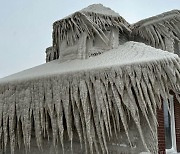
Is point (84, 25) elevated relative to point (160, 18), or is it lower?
lower

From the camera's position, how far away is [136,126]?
5.52m

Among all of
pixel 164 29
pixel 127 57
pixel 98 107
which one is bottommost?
pixel 98 107

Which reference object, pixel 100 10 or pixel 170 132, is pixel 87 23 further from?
pixel 170 132

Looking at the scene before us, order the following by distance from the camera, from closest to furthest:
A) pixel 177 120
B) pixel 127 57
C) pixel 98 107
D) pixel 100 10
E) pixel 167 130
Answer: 1. pixel 98 107
2. pixel 127 57
3. pixel 167 130
4. pixel 177 120
5. pixel 100 10

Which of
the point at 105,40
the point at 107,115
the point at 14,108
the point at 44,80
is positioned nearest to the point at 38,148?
the point at 14,108

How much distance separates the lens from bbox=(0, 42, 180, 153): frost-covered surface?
5.44m

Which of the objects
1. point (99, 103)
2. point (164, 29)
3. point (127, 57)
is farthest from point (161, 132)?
point (164, 29)

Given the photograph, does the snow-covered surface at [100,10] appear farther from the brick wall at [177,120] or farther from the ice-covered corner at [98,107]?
the brick wall at [177,120]

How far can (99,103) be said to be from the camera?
18.1 feet

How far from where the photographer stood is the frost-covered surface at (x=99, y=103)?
5.44 meters

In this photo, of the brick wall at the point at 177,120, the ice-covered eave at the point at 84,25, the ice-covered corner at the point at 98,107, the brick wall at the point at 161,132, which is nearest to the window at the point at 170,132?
the ice-covered corner at the point at 98,107

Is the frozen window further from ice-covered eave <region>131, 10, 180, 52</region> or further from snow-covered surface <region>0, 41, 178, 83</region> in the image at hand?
ice-covered eave <region>131, 10, 180, 52</region>

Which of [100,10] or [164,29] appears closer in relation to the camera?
[100,10]

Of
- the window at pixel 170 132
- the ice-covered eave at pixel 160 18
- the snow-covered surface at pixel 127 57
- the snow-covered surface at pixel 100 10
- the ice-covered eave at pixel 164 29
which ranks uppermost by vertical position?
the snow-covered surface at pixel 100 10
